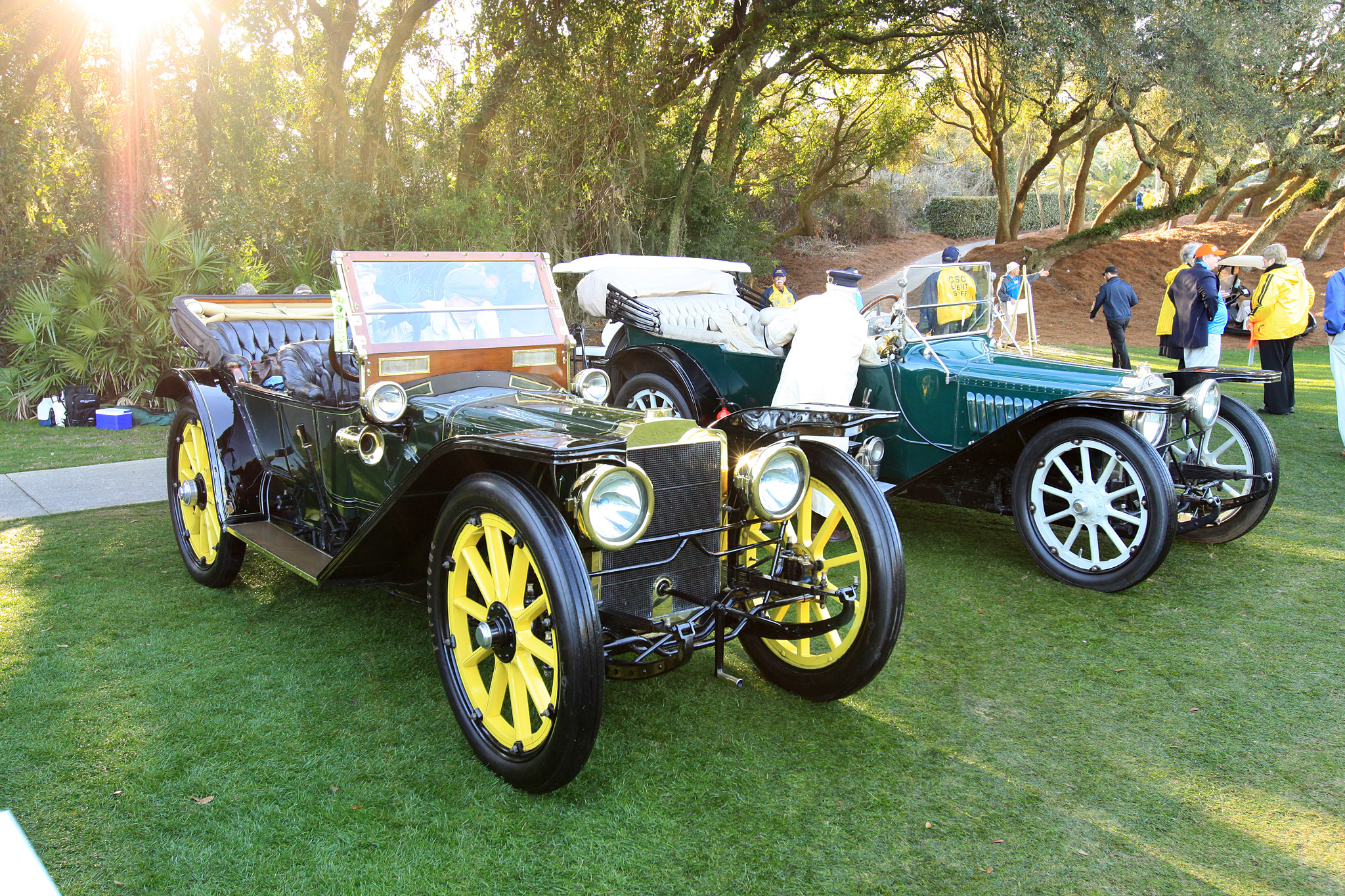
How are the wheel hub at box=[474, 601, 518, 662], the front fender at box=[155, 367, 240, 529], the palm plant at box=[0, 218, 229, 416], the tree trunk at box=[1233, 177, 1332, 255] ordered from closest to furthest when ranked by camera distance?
1. the wheel hub at box=[474, 601, 518, 662]
2. the front fender at box=[155, 367, 240, 529]
3. the palm plant at box=[0, 218, 229, 416]
4. the tree trunk at box=[1233, 177, 1332, 255]

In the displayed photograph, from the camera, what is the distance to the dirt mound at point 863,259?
24.2 metres

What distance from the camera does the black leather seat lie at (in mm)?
5395

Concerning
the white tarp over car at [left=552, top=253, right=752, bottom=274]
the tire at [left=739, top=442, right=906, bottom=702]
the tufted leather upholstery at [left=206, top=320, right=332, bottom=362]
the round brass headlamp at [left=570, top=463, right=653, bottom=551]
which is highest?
the white tarp over car at [left=552, top=253, right=752, bottom=274]

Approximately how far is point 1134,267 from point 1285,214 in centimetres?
332

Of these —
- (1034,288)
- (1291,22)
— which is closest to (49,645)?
(1291,22)

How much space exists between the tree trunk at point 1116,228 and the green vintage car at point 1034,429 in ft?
60.1

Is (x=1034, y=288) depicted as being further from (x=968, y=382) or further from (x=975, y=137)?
(x=968, y=382)

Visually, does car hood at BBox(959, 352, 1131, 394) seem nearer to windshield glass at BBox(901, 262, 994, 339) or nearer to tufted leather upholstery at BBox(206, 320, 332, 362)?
windshield glass at BBox(901, 262, 994, 339)

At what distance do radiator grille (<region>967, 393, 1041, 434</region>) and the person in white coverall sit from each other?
2.50 feet

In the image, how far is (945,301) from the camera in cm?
592

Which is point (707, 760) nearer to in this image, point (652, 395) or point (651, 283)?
point (652, 395)

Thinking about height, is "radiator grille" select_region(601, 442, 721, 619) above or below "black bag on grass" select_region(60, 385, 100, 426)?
below

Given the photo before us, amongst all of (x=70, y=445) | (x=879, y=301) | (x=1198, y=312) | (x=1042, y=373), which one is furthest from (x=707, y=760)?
(x=70, y=445)

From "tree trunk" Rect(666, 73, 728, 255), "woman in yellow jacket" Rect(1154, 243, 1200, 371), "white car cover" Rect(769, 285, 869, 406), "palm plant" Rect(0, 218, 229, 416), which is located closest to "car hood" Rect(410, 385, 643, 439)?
"white car cover" Rect(769, 285, 869, 406)
